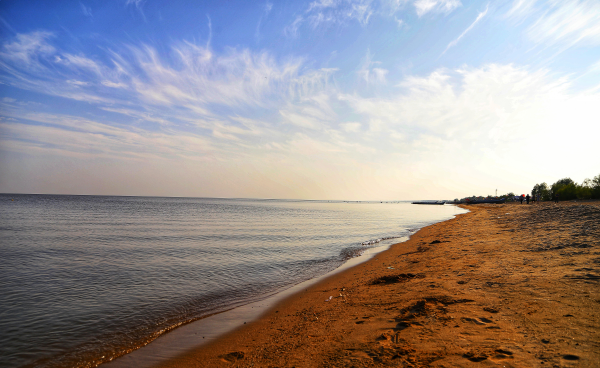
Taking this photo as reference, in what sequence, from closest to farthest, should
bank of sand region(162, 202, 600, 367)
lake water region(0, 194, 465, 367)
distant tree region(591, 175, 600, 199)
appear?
bank of sand region(162, 202, 600, 367) < lake water region(0, 194, 465, 367) < distant tree region(591, 175, 600, 199)

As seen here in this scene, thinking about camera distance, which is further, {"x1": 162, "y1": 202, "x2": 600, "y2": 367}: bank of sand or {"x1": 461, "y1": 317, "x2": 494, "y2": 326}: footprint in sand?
{"x1": 461, "y1": 317, "x2": 494, "y2": 326}: footprint in sand

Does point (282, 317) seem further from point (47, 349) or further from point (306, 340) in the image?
point (47, 349)

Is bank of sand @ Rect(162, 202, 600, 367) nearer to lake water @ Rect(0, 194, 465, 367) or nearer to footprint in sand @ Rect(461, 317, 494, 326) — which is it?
footprint in sand @ Rect(461, 317, 494, 326)

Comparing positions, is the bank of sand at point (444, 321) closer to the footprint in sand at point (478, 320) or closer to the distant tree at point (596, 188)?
the footprint in sand at point (478, 320)

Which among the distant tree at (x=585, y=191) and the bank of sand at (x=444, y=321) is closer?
the bank of sand at (x=444, y=321)

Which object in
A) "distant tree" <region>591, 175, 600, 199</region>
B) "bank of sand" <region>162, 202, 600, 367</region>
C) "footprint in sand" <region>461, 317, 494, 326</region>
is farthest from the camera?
"distant tree" <region>591, 175, 600, 199</region>

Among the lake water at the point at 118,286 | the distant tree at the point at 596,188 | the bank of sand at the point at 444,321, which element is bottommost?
the lake water at the point at 118,286

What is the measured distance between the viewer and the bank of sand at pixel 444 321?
4784mm

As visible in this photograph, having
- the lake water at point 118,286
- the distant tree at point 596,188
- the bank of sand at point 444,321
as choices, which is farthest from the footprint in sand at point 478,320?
the distant tree at point 596,188

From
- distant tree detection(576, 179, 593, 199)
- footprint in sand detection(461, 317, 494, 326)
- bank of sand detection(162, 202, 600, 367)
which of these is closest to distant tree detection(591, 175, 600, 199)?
distant tree detection(576, 179, 593, 199)

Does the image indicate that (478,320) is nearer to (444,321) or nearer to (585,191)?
(444,321)

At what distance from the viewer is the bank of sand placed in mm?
4784

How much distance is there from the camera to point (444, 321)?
6.28 meters

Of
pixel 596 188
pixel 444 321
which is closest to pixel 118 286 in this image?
pixel 444 321
